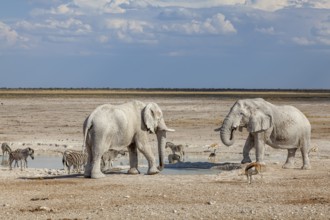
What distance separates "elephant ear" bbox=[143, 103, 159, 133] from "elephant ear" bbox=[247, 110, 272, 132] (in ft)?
9.81

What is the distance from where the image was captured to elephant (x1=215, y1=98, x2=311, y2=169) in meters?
23.7

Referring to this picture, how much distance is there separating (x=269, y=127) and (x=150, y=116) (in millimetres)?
3798

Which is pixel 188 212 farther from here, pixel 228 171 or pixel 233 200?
pixel 228 171

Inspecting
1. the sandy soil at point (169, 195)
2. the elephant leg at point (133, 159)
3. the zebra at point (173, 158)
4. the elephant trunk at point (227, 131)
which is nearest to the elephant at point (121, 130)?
the elephant leg at point (133, 159)

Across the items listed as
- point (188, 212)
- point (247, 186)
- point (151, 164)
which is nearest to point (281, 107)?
point (151, 164)

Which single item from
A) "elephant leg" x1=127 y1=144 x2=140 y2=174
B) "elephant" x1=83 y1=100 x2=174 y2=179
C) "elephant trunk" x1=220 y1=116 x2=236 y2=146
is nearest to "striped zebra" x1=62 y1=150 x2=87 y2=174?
"elephant leg" x1=127 y1=144 x2=140 y2=174

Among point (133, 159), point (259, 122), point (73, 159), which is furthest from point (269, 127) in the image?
point (73, 159)

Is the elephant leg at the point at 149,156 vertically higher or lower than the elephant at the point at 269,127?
lower

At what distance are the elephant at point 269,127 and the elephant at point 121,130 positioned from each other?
245cm

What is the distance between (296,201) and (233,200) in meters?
1.29

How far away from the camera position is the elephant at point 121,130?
69.2 ft

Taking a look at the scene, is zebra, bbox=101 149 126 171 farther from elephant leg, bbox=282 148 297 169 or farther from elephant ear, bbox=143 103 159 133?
elephant leg, bbox=282 148 297 169

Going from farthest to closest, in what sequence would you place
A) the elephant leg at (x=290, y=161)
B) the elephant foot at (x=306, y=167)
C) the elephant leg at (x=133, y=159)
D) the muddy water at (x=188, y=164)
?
the muddy water at (x=188, y=164), the elephant leg at (x=290, y=161), the elephant foot at (x=306, y=167), the elephant leg at (x=133, y=159)

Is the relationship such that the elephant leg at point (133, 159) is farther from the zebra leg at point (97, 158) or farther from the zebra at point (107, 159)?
the zebra at point (107, 159)
